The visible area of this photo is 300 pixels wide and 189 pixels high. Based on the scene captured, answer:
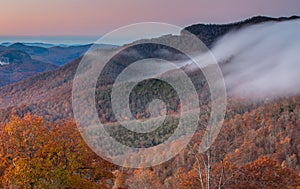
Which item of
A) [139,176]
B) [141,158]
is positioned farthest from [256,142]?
[139,176]

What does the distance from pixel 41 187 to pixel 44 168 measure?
1.21 metres

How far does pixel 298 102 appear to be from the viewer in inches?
7677

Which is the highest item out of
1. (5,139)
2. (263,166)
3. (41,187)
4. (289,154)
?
(5,139)

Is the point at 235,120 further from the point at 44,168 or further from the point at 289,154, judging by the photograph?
the point at 44,168

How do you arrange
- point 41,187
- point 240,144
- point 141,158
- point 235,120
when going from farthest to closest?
point 235,120
point 240,144
point 141,158
point 41,187

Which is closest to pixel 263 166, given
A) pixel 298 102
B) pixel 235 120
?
pixel 235 120

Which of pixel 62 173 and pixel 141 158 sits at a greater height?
pixel 62 173

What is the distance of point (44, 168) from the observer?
64.8 ft

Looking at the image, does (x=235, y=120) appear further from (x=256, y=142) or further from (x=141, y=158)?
(x=141, y=158)

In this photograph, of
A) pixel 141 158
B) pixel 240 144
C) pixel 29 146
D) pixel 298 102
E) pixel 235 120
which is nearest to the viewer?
pixel 29 146

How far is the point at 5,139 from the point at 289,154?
5162 inches

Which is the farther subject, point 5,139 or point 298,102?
point 298,102

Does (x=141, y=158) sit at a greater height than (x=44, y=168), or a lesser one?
lesser

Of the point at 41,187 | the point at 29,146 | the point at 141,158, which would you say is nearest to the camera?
the point at 41,187
